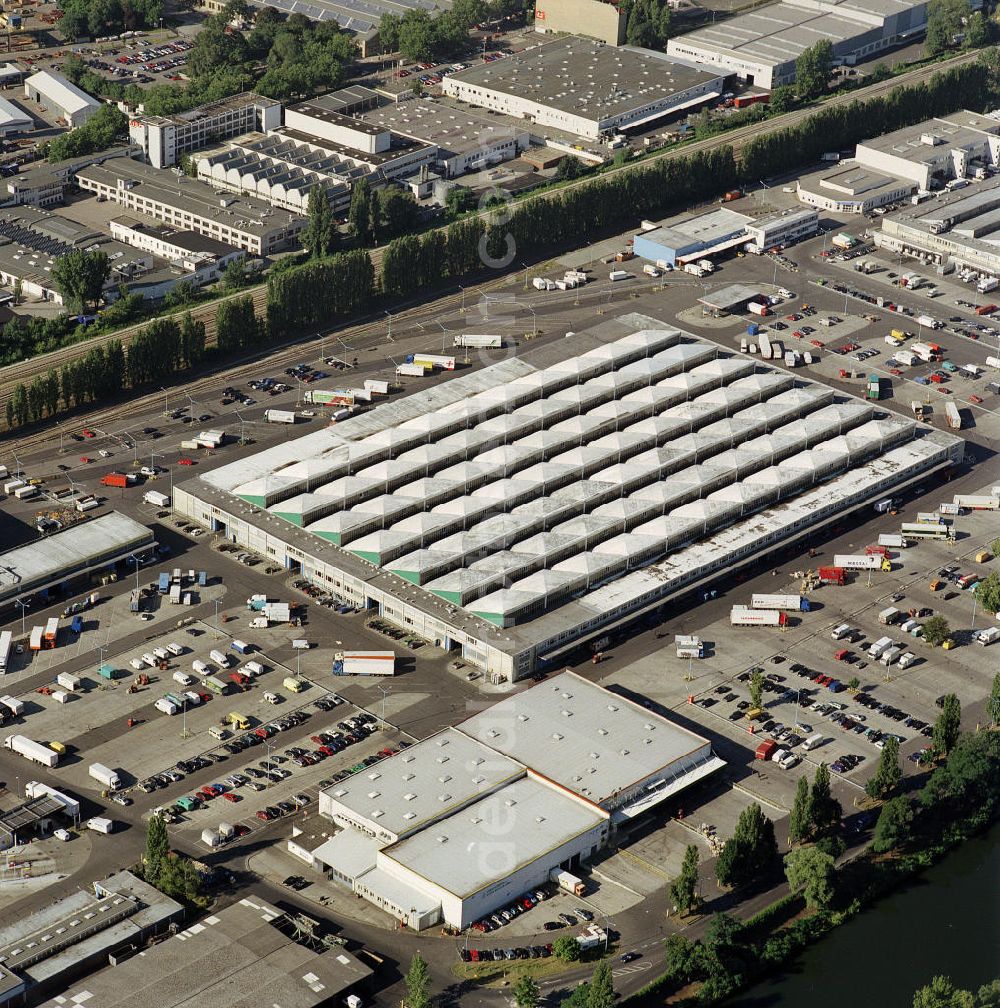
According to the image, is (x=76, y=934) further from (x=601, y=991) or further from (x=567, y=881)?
(x=601, y=991)

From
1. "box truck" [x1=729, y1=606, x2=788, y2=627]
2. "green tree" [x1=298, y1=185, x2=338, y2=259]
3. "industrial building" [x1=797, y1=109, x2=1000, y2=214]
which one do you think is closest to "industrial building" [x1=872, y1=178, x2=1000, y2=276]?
"industrial building" [x1=797, y1=109, x2=1000, y2=214]

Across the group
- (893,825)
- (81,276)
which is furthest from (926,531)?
(81,276)

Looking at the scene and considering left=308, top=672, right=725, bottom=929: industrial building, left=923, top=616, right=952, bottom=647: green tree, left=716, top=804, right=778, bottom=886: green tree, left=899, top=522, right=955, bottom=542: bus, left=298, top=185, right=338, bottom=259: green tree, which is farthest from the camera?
left=298, top=185, right=338, bottom=259: green tree

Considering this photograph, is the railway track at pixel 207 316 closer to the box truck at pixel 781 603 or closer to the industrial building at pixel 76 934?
the box truck at pixel 781 603

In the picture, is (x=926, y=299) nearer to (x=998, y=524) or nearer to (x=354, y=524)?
(x=998, y=524)

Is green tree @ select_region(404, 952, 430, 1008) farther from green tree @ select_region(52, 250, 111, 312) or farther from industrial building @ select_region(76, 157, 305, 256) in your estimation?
industrial building @ select_region(76, 157, 305, 256)

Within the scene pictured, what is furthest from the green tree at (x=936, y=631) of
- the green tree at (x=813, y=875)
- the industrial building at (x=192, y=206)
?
the industrial building at (x=192, y=206)
